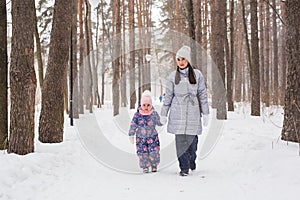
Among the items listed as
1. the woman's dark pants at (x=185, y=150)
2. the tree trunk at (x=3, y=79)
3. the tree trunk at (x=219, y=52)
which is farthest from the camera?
the tree trunk at (x=219, y=52)

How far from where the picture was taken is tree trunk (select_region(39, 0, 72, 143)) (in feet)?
20.5

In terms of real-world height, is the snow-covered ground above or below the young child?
below

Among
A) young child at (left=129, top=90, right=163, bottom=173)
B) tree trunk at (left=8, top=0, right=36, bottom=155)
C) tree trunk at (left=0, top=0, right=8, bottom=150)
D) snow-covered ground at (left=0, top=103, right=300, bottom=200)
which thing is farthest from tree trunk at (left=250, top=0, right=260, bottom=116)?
tree trunk at (left=8, top=0, right=36, bottom=155)

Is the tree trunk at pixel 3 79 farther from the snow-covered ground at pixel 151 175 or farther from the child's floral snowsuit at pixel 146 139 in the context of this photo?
the child's floral snowsuit at pixel 146 139

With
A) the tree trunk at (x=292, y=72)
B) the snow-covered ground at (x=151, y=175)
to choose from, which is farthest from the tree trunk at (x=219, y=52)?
the tree trunk at (x=292, y=72)

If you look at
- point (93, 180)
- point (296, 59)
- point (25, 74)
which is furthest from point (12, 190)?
point (296, 59)

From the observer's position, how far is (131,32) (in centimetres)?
2103

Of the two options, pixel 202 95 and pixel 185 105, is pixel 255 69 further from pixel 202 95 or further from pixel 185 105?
pixel 185 105

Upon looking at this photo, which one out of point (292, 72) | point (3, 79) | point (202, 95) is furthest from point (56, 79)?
point (292, 72)

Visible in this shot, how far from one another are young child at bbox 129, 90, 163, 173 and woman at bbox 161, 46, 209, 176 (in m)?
0.49

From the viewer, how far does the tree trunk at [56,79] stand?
6.26 metres

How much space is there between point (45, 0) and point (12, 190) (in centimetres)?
1446

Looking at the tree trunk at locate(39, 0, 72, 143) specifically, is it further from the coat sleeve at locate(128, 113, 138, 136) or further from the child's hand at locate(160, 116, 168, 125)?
the child's hand at locate(160, 116, 168, 125)

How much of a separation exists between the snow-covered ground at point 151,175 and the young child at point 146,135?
22 centimetres
